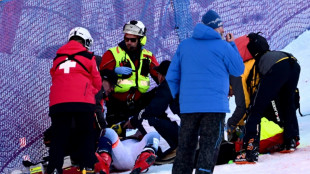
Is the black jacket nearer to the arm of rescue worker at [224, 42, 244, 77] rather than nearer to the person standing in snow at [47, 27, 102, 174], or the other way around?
the person standing in snow at [47, 27, 102, 174]

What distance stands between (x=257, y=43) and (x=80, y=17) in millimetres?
2416

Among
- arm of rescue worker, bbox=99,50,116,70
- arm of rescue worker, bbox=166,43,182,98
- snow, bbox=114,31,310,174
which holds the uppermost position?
arm of rescue worker, bbox=99,50,116,70

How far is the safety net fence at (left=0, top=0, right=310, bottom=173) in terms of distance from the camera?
699 centimetres

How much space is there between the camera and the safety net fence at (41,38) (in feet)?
22.9

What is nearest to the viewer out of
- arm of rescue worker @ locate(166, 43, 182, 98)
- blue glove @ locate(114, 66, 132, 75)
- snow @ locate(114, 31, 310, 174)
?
arm of rescue worker @ locate(166, 43, 182, 98)

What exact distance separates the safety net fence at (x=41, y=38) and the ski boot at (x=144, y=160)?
1.40 metres

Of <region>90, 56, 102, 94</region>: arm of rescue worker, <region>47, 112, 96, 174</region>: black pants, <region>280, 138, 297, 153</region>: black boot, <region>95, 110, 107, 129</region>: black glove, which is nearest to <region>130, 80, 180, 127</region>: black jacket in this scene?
<region>95, 110, 107, 129</region>: black glove

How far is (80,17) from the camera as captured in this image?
7508 mm

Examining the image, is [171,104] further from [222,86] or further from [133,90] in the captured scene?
[222,86]

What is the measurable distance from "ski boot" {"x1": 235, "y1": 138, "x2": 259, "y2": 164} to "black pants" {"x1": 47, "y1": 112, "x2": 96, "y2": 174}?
1.44 meters

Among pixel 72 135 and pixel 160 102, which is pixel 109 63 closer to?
pixel 160 102

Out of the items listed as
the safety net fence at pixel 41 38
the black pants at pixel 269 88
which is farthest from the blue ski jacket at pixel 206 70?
the safety net fence at pixel 41 38

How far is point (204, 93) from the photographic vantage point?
450cm

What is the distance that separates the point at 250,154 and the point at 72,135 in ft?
5.60
